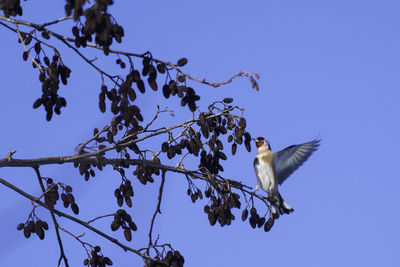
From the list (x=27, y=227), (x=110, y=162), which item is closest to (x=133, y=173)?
(x=110, y=162)

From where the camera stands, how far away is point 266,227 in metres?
5.21

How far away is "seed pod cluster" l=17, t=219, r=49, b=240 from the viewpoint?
17.0 feet

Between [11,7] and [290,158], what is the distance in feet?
12.4

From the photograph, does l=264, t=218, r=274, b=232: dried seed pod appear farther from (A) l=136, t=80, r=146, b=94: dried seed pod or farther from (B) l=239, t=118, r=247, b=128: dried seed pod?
(A) l=136, t=80, r=146, b=94: dried seed pod

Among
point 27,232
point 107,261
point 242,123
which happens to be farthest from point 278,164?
point 27,232

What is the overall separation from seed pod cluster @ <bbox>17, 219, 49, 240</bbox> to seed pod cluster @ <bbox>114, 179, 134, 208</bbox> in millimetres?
581

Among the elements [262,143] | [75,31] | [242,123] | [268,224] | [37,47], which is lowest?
[268,224]

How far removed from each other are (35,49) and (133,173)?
147 centimetres

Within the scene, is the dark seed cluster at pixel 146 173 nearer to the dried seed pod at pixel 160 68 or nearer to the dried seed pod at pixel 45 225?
the dried seed pod at pixel 45 225

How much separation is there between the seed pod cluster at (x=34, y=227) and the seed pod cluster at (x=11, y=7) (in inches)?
62.1

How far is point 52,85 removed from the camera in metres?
4.59

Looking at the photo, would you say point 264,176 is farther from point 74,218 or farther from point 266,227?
point 74,218

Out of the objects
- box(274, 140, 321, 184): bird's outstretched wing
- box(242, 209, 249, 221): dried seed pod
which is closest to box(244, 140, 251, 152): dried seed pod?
box(242, 209, 249, 221): dried seed pod

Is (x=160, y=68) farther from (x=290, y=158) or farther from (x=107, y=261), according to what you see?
(x=290, y=158)
